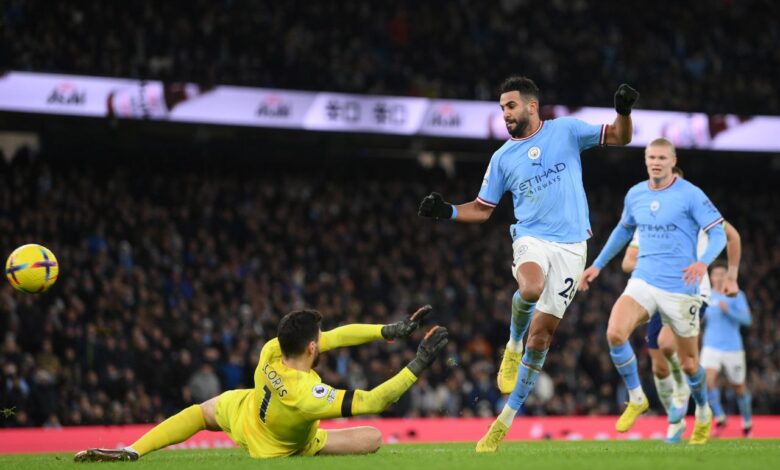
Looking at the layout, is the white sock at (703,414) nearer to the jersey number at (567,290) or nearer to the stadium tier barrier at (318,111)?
the jersey number at (567,290)

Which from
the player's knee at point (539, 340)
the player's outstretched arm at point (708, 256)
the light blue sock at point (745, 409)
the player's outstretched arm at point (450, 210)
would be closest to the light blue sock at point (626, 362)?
the player's outstretched arm at point (708, 256)

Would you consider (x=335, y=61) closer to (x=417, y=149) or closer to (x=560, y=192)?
(x=417, y=149)

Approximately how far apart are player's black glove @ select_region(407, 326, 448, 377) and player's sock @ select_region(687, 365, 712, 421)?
392 centimetres

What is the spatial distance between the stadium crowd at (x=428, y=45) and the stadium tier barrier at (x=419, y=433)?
875 cm

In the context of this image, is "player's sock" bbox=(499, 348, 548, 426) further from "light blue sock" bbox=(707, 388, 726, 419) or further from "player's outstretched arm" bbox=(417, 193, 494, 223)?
"light blue sock" bbox=(707, 388, 726, 419)

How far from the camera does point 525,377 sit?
9.00 m

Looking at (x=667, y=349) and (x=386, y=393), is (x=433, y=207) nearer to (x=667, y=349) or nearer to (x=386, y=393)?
(x=386, y=393)

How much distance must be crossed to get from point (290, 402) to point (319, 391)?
0.26 meters

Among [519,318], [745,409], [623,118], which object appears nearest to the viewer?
[623,118]

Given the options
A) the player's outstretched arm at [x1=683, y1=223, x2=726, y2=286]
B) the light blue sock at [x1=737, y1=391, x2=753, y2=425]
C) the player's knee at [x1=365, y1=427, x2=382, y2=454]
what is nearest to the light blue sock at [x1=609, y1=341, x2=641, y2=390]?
the player's outstretched arm at [x1=683, y1=223, x2=726, y2=286]

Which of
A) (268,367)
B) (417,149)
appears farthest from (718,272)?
(417,149)

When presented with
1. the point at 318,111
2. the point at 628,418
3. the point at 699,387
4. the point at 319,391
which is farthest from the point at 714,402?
the point at 318,111

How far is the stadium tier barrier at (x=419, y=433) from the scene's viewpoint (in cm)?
1326

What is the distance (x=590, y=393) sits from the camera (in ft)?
68.4
